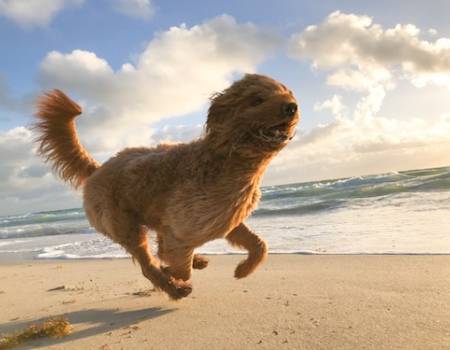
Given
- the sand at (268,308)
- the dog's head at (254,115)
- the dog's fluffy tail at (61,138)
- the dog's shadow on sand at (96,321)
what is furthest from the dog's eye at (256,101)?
the dog's fluffy tail at (61,138)

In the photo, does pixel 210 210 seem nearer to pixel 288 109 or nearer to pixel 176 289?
pixel 176 289

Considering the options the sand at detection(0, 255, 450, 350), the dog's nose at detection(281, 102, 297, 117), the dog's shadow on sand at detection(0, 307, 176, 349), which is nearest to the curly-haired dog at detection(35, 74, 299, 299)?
the dog's nose at detection(281, 102, 297, 117)

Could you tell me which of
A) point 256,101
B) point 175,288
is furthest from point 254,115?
point 175,288

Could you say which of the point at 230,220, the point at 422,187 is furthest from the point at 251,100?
the point at 422,187

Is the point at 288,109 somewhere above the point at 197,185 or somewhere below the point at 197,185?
above

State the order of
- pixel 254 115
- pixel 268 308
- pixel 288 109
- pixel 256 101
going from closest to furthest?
1. pixel 288 109
2. pixel 254 115
3. pixel 256 101
4. pixel 268 308

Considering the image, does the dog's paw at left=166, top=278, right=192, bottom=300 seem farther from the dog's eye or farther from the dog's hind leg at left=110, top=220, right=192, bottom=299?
the dog's eye

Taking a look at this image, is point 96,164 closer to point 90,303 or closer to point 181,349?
point 90,303

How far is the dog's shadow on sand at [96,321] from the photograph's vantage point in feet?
11.6

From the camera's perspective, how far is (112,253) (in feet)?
32.3

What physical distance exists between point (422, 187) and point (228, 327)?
54.6 feet

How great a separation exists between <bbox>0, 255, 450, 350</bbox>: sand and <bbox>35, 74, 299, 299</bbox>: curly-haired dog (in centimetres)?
42

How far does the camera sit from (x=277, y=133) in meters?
3.52

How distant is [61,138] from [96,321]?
239 cm
